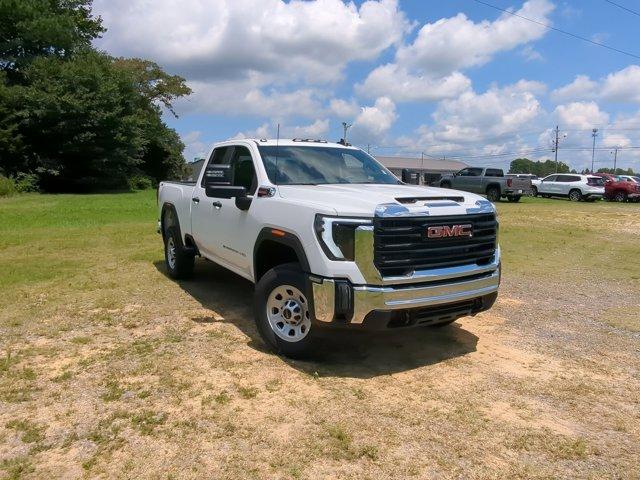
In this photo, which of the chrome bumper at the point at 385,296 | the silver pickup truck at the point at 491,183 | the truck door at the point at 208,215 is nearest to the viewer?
the chrome bumper at the point at 385,296

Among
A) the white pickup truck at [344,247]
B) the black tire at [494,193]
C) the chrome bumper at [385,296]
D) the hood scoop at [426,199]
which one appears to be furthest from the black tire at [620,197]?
the chrome bumper at [385,296]

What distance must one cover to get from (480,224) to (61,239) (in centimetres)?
986

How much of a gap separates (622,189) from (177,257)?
3191 cm

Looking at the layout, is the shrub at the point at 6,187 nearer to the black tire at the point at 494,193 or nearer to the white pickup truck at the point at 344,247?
the black tire at the point at 494,193

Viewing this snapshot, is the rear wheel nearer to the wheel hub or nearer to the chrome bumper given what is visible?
the chrome bumper

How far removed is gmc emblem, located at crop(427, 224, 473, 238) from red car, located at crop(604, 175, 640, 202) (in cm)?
3216

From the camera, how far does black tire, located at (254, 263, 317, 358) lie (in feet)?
14.6

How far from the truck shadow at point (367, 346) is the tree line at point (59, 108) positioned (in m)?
27.2

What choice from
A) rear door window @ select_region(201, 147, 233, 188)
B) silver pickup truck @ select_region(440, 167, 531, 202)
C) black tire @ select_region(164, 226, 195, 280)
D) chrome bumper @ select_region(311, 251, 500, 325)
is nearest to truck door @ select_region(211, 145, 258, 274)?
rear door window @ select_region(201, 147, 233, 188)

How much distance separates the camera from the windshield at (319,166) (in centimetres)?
546

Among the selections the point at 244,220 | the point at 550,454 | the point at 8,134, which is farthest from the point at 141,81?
the point at 550,454

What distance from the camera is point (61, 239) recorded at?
38.3 ft

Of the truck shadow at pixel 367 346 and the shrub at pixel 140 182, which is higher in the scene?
the shrub at pixel 140 182

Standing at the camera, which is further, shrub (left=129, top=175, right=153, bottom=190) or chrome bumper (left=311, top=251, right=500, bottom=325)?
shrub (left=129, top=175, right=153, bottom=190)
